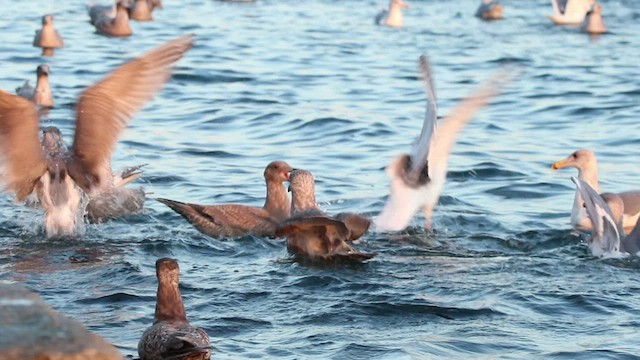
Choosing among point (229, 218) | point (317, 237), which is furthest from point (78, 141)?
point (317, 237)

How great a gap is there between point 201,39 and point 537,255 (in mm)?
13692

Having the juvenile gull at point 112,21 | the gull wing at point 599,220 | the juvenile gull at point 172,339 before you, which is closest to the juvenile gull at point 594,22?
the juvenile gull at point 112,21

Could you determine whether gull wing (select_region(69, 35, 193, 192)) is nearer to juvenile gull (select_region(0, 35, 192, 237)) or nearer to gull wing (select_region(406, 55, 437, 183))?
juvenile gull (select_region(0, 35, 192, 237))

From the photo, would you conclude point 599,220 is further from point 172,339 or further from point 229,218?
point 172,339

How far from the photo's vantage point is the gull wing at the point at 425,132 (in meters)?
10.9

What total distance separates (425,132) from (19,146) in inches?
121

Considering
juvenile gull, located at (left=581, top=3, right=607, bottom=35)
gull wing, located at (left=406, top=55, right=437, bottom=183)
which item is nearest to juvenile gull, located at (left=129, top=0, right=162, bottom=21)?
juvenile gull, located at (left=581, top=3, right=607, bottom=35)

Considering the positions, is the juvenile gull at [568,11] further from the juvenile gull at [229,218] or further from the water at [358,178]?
the juvenile gull at [229,218]

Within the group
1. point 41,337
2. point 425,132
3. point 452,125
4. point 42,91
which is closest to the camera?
point 41,337

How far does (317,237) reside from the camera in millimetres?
9984

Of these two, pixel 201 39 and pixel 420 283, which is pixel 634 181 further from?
pixel 201 39

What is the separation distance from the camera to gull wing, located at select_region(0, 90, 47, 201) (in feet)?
33.0

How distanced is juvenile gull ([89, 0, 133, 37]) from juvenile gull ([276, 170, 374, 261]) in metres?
14.4

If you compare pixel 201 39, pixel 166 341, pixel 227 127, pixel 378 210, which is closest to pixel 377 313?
pixel 166 341
